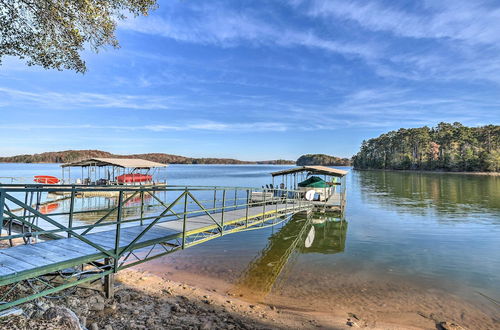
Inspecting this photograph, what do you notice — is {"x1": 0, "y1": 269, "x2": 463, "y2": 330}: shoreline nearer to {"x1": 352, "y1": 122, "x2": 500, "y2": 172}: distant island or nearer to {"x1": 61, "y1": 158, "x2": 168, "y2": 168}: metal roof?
{"x1": 61, "y1": 158, "x2": 168, "y2": 168}: metal roof

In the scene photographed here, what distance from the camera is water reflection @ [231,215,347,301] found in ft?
29.1

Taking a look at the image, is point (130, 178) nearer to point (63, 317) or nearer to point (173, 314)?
point (173, 314)

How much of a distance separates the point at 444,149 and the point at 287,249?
371 feet

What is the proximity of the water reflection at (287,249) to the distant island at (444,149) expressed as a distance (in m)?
90.7

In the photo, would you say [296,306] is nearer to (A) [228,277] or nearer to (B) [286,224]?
(A) [228,277]

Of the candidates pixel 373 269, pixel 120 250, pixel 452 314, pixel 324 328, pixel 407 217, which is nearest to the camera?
pixel 120 250

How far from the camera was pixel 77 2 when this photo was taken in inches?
298

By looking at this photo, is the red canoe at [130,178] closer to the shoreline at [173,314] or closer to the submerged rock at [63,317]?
the shoreline at [173,314]

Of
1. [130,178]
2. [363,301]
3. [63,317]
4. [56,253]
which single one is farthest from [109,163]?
[363,301]

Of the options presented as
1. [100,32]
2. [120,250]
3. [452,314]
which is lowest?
[452,314]

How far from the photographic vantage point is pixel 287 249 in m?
13.2

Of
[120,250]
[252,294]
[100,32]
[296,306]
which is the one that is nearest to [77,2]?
[100,32]

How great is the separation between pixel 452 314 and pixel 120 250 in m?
8.64

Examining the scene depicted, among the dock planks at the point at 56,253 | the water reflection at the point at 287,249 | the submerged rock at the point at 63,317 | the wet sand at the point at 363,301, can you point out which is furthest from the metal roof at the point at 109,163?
the submerged rock at the point at 63,317
